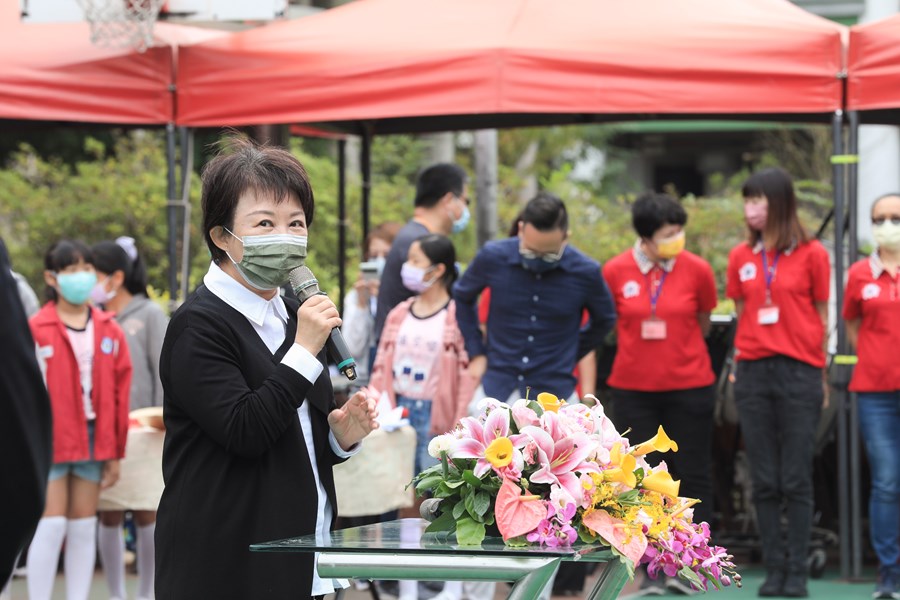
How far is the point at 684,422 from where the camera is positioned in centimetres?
734

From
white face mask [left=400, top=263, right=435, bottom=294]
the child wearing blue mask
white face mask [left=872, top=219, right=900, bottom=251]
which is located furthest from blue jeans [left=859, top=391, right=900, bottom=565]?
white face mask [left=400, top=263, right=435, bottom=294]

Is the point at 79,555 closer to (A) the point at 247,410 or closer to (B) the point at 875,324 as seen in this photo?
(A) the point at 247,410

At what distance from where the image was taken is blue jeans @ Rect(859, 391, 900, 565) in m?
7.09

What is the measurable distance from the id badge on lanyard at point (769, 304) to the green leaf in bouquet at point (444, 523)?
437 centimetres

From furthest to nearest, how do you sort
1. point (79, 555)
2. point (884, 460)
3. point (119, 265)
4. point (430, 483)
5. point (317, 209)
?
point (317, 209) → point (119, 265) → point (884, 460) → point (79, 555) → point (430, 483)

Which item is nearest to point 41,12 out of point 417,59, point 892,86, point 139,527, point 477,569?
point 417,59

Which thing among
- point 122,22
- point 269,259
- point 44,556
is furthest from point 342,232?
point 269,259

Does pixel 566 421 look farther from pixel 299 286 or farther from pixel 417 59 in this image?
pixel 417 59

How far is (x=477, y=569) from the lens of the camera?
282cm

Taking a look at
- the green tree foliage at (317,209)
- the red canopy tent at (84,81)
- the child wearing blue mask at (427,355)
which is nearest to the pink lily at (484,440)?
the child wearing blue mask at (427,355)

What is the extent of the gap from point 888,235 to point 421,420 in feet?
8.27

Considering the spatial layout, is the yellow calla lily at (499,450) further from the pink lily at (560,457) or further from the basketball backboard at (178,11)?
the basketball backboard at (178,11)

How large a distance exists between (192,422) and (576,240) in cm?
906

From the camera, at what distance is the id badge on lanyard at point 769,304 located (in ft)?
23.5
